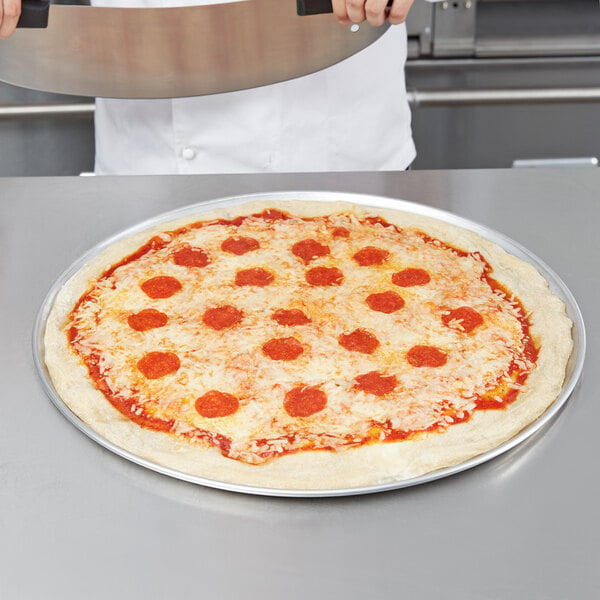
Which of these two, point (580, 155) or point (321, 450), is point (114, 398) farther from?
point (580, 155)

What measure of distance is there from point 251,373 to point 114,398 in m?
0.19

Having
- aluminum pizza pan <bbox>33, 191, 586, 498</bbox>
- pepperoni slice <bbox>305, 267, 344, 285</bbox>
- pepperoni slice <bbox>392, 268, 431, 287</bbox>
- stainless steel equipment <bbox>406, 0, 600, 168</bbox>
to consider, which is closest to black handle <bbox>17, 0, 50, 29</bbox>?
aluminum pizza pan <bbox>33, 191, 586, 498</bbox>

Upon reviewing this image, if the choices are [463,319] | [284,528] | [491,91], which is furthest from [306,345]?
[491,91]

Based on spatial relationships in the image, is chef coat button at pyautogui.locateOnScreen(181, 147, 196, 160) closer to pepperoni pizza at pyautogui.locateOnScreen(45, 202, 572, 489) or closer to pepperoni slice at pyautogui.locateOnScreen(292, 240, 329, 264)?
pepperoni pizza at pyautogui.locateOnScreen(45, 202, 572, 489)

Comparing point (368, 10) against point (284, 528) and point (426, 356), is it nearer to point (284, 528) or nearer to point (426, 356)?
point (426, 356)

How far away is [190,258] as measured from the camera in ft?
4.83

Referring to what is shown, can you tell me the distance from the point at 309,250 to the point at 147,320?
0.33 metres

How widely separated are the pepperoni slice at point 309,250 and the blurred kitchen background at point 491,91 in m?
1.35

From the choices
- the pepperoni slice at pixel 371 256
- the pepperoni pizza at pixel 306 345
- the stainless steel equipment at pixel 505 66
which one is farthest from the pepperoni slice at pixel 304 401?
the stainless steel equipment at pixel 505 66

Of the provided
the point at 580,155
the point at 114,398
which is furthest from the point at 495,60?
the point at 114,398

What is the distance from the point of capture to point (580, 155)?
2.82m

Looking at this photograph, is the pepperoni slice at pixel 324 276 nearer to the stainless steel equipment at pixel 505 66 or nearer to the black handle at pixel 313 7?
the black handle at pixel 313 7

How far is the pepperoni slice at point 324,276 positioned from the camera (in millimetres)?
1431

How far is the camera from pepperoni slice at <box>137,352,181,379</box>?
122 centimetres
